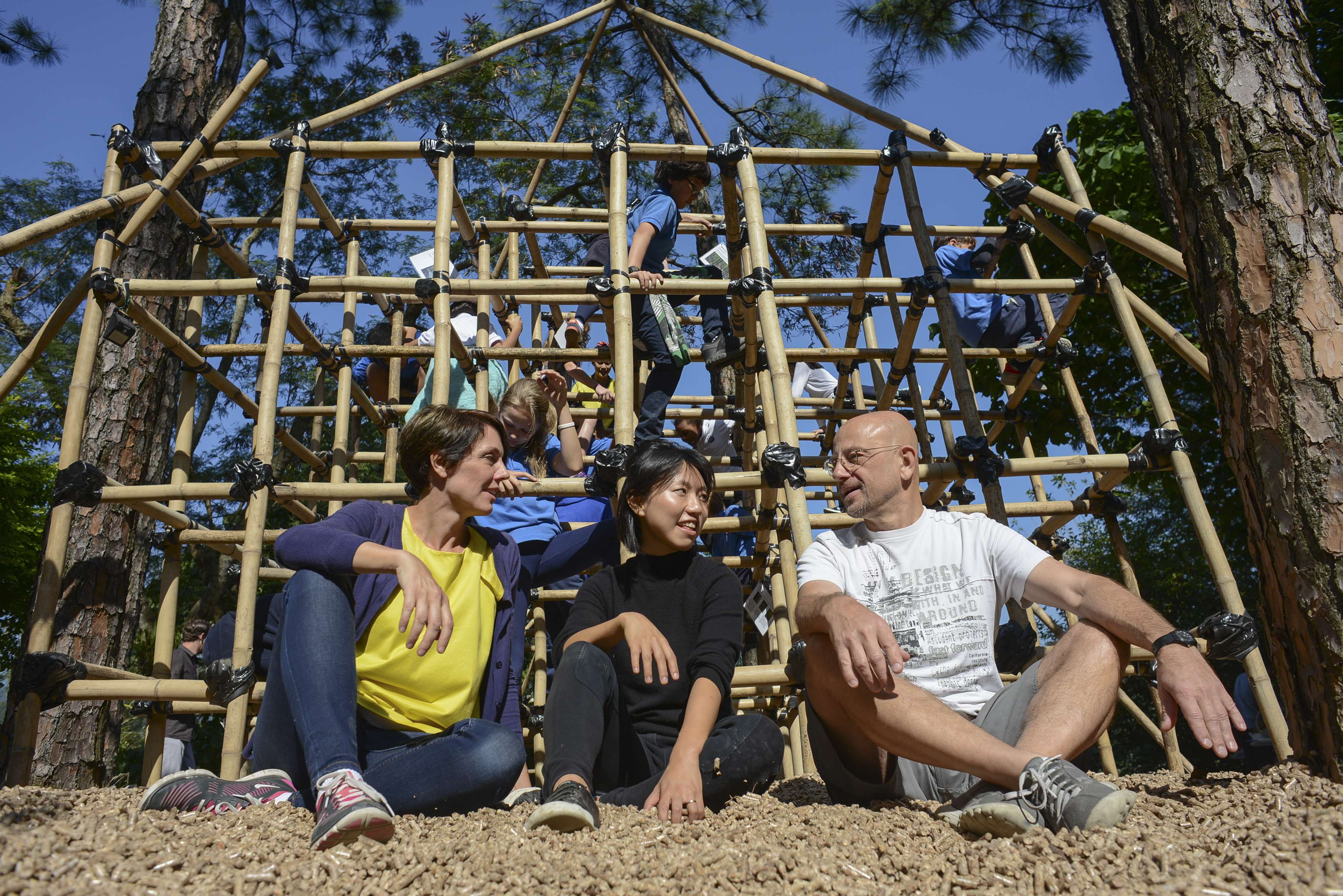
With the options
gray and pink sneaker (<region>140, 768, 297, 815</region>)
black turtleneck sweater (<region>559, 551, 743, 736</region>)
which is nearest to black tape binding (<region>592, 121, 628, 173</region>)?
black turtleneck sweater (<region>559, 551, 743, 736</region>)

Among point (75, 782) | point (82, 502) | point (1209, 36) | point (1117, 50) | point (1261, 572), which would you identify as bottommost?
point (75, 782)

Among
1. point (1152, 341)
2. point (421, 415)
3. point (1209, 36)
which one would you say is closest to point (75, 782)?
point (421, 415)

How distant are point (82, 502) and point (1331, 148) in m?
3.25

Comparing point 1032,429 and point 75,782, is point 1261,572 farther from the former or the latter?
point 1032,429

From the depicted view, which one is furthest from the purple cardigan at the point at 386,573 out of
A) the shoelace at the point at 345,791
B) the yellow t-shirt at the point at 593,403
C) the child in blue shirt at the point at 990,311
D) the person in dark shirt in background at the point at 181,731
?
the person in dark shirt in background at the point at 181,731

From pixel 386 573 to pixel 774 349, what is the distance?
50.4 inches

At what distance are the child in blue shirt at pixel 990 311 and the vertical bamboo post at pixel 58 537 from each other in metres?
3.37

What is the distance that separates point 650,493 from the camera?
89.4 inches

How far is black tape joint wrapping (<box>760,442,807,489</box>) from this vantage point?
2.45 metres

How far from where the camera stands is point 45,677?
7.97 feet

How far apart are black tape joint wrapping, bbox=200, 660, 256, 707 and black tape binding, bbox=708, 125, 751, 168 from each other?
86.2 inches

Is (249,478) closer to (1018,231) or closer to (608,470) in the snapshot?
(608,470)

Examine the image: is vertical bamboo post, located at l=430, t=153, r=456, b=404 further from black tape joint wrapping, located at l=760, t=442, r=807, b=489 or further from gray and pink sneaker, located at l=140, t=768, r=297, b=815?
gray and pink sneaker, located at l=140, t=768, r=297, b=815

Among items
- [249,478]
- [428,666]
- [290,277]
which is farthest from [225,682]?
[290,277]
